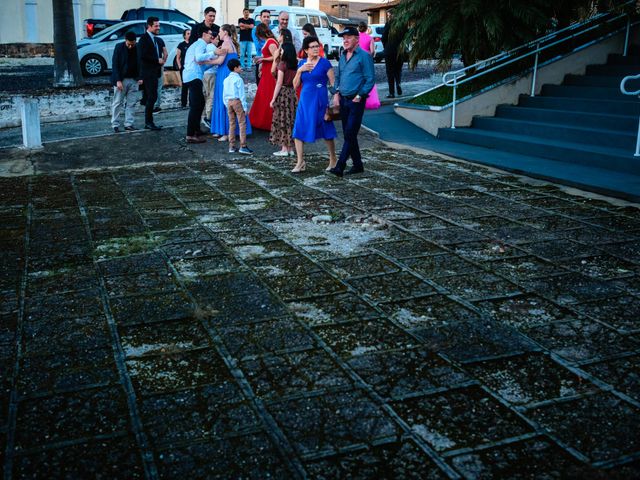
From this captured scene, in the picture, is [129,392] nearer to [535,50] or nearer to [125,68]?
[125,68]

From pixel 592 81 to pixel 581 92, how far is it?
1.44 feet

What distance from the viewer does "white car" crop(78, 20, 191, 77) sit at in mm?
20359

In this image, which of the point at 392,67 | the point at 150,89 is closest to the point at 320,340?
the point at 150,89

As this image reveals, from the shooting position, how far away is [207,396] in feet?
11.2

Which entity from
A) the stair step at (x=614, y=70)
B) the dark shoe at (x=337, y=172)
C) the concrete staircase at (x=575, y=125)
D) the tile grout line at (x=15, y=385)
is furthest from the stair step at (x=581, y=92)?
the tile grout line at (x=15, y=385)

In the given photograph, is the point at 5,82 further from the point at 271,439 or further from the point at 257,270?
the point at 271,439

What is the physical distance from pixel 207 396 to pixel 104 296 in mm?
1654

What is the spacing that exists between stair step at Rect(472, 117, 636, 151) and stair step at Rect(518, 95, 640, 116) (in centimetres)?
59

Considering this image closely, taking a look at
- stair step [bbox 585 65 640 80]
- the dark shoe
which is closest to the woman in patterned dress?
the dark shoe

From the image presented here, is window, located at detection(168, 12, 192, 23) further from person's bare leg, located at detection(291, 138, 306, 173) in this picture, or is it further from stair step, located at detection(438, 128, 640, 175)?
person's bare leg, located at detection(291, 138, 306, 173)

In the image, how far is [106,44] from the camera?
67.1 ft

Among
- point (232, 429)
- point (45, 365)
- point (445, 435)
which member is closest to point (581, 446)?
point (445, 435)

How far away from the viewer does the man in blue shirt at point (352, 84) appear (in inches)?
332

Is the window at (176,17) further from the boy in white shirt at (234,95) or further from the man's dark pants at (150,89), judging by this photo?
the boy in white shirt at (234,95)
